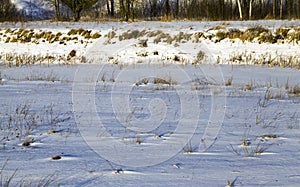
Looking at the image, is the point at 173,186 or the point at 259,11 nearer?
the point at 173,186

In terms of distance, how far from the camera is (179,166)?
2.78 metres

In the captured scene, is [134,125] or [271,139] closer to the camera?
[271,139]

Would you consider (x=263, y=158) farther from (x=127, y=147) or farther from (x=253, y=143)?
(x=127, y=147)

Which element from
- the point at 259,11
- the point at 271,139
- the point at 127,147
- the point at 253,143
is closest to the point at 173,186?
the point at 127,147

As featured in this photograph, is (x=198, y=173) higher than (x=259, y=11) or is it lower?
lower

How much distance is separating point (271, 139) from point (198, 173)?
1.45 m

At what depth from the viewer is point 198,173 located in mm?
2611

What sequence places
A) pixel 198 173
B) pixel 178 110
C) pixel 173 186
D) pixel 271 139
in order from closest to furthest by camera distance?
pixel 173 186 → pixel 198 173 → pixel 271 139 → pixel 178 110

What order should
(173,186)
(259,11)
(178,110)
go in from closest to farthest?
(173,186), (178,110), (259,11)

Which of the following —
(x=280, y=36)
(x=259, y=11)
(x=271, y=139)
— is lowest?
(x=271, y=139)

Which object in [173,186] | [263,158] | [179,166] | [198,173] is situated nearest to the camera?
[173,186]

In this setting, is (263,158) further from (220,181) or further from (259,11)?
(259,11)

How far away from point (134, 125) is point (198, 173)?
5.60 ft

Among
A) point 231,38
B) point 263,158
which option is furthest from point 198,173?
point 231,38
